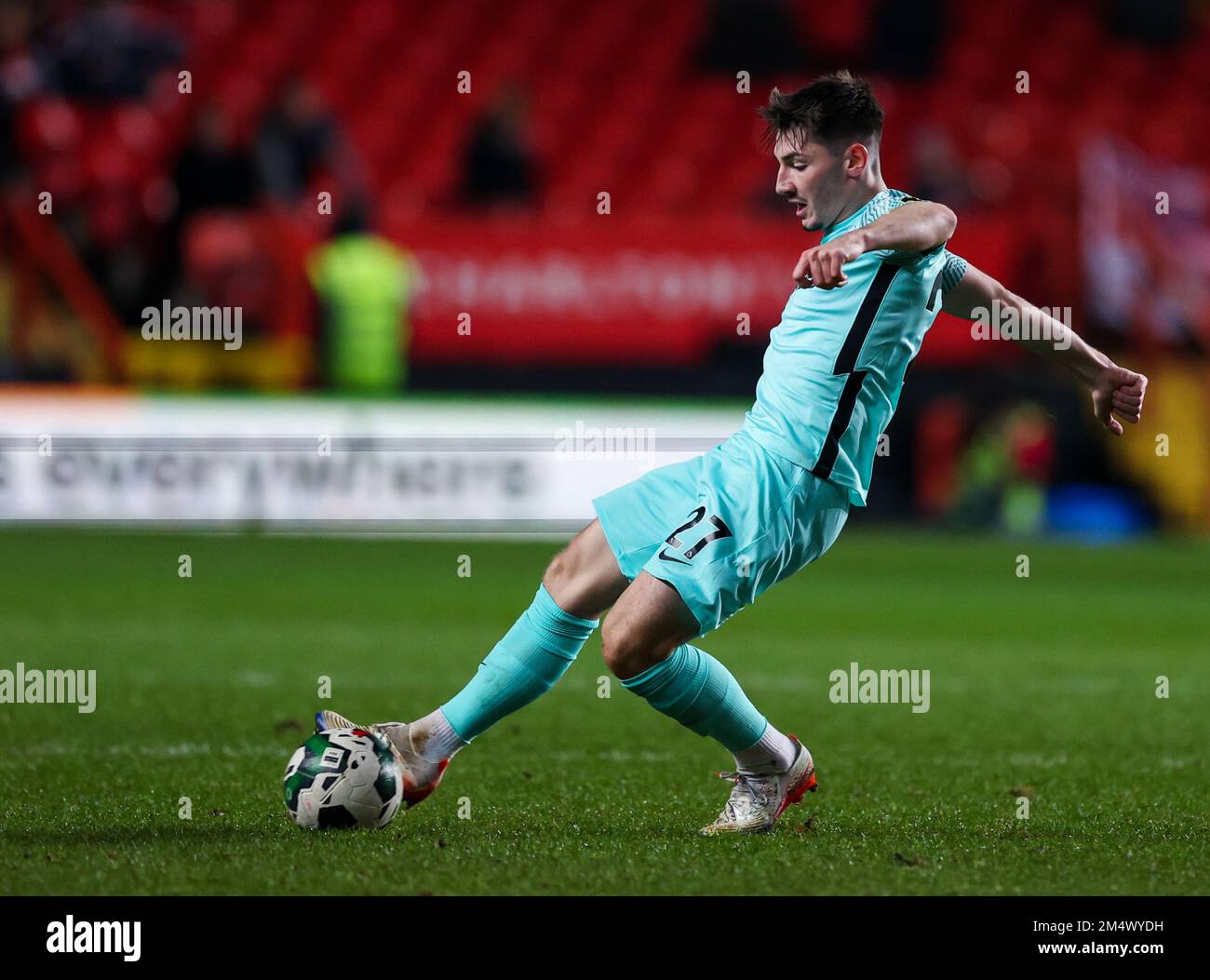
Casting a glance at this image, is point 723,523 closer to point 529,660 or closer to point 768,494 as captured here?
point 768,494

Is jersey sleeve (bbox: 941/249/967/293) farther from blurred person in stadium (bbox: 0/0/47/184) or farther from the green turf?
blurred person in stadium (bbox: 0/0/47/184)

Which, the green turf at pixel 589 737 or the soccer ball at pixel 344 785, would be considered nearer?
the green turf at pixel 589 737

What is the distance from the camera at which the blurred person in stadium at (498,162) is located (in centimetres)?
1698

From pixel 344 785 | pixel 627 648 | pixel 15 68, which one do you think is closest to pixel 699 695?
pixel 627 648

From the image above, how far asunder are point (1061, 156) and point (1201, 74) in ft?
14.8

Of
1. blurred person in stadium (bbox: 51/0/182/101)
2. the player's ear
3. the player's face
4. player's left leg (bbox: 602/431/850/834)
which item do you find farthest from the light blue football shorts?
blurred person in stadium (bbox: 51/0/182/101)

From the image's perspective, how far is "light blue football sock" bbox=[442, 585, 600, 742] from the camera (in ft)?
16.4

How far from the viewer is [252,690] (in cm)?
768

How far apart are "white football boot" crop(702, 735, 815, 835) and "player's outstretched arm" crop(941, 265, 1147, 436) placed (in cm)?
124

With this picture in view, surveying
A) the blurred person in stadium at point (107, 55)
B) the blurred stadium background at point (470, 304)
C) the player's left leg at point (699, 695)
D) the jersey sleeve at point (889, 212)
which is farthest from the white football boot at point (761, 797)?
the blurred person in stadium at point (107, 55)

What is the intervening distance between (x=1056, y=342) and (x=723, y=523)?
110 cm

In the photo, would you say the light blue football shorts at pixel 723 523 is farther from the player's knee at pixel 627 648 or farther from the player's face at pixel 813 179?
the player's face at pixel 813 179

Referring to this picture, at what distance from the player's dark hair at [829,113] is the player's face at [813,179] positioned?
0.08 ft
